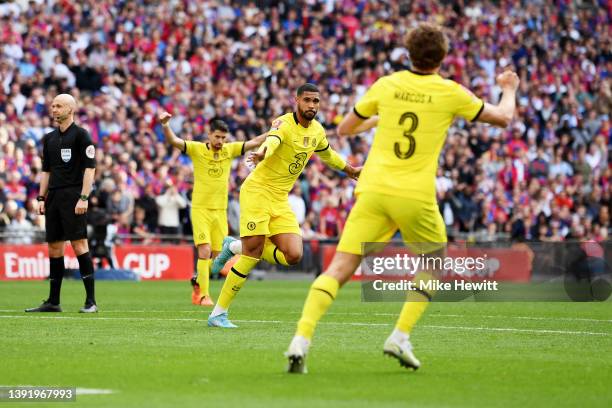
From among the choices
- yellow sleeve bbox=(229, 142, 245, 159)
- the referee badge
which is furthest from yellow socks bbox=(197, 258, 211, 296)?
the referee badge

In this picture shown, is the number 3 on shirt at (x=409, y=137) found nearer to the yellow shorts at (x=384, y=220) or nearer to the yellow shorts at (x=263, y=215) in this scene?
the yellow shorts at (x=384, y=220)

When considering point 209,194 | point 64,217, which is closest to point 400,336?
point 64,217

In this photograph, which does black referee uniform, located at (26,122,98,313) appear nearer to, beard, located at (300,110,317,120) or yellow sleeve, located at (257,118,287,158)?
yellow sleeve, located at (257,118,287,158)

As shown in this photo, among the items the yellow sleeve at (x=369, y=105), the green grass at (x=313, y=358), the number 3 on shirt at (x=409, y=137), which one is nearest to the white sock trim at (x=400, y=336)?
the green grass at (x=313, y=358)

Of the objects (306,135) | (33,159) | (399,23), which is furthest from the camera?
(399,23)

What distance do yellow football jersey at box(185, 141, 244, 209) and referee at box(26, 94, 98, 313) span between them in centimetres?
333

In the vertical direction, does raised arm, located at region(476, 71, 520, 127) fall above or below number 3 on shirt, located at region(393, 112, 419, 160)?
above

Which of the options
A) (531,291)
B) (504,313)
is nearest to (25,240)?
(531,291)

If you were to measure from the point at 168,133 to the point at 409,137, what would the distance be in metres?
8.12

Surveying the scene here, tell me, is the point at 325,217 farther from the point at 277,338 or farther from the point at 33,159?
the point at 277,338

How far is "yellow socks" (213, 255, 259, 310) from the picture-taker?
13.4 m

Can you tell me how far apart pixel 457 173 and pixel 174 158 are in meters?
7.63

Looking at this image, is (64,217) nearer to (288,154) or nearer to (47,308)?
(47,308)

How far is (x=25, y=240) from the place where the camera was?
88.5 ft
